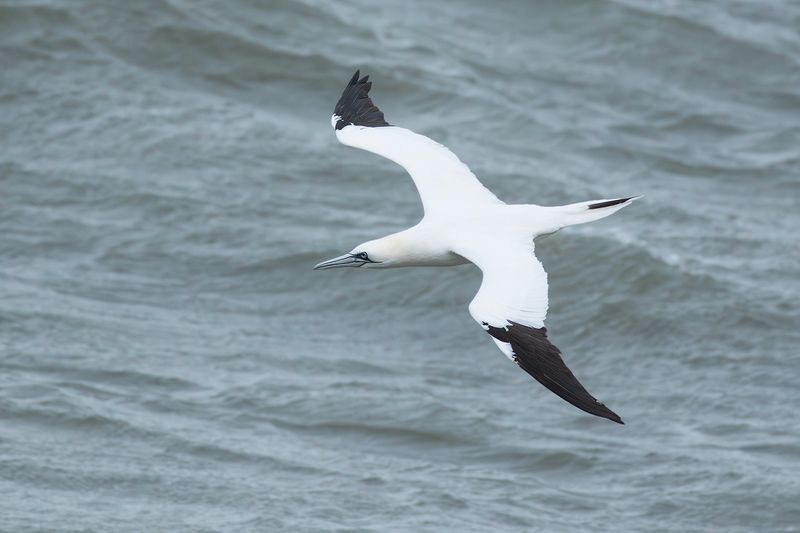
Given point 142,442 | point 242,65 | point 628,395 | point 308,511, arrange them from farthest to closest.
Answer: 1. point 242,65
2. point 628,395
3. point 142,442
4. point 308,511

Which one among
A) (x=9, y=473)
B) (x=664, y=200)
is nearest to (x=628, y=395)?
(x=664, y=200)

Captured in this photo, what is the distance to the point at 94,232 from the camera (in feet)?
42.8

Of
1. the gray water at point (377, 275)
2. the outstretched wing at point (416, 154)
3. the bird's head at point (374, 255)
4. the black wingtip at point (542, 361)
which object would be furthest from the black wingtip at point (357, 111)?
the black wingtip at point (542, 361)

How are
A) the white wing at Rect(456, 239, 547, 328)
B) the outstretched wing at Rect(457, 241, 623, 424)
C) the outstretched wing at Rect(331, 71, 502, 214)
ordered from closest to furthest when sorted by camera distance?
the outstretched wing at Rect(457, 241, 623, 424) < the white wing at Rect(456, 239, 547, 328) < the outstretched wing at Rect(331, 71, 502, 214)

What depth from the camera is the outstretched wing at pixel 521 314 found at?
6.74 meters

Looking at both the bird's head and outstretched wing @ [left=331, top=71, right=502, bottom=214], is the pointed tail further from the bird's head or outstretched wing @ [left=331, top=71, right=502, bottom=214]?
the bird's head

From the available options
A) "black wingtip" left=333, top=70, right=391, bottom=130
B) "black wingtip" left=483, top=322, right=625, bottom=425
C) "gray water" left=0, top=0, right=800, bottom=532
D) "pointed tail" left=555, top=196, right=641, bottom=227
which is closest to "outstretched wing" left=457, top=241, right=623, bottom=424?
"black wingtip" left=483, top=322, right=625, bottom=425

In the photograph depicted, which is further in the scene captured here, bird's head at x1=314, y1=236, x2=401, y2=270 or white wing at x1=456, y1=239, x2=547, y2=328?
bird's head at x1=314, y1=236, x2=401, y2=270

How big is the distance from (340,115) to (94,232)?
13.4 feet

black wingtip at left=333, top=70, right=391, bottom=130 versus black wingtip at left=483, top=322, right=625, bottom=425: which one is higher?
black wingtip at left=333, top=70, right=391, bottom=130

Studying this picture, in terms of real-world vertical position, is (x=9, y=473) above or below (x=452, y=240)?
below

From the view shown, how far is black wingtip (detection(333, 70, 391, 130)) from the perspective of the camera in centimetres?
969

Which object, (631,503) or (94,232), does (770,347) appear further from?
(94,232)

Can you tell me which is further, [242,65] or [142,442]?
[242,65]
